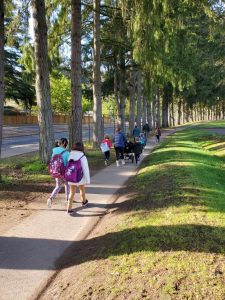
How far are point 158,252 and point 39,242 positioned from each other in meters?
2.19

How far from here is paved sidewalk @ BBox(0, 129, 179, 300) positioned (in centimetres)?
529

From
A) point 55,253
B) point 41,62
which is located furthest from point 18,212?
point 41,62

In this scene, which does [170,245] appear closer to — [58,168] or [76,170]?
[76,170]

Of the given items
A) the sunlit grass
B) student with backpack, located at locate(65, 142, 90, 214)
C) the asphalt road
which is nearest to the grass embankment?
the sunlit grass

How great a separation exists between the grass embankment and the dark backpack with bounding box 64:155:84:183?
1.13 m

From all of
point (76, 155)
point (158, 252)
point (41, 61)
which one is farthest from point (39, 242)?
point (41, 61)

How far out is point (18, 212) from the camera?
891cm

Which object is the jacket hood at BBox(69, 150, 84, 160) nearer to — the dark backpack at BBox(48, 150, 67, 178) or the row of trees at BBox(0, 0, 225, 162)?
the dark backpack at BBox(48, 150, 67, 178)

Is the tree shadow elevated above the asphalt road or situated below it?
below

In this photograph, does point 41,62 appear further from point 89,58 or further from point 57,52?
point 89,58

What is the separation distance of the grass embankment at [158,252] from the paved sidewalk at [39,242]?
363mm

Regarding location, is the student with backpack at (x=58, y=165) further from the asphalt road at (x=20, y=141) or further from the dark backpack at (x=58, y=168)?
the asphalt road at (x=20, y=141)

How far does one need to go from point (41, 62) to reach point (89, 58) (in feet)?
45.1

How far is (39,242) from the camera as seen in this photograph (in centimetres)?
690
